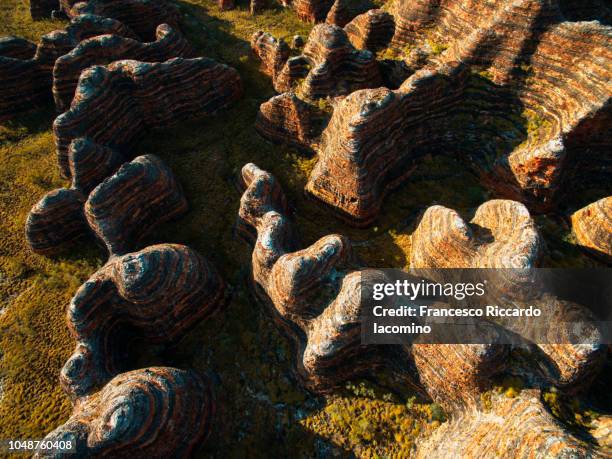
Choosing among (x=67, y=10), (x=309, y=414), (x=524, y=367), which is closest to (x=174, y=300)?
(x=309, y=414)

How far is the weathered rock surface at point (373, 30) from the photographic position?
22.2 m

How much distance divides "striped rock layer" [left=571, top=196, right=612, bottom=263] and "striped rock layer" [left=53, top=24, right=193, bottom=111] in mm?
26275

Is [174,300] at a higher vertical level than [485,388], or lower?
lower

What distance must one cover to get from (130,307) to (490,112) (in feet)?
61.8

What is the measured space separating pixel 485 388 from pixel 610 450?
3.27 meters

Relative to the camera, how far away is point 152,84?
22.4 m

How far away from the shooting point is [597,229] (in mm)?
15117

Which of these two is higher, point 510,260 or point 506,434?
point 510,260

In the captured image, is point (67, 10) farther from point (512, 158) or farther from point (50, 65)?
point (512, 158)

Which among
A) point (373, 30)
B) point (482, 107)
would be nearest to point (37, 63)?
point (373, 30)

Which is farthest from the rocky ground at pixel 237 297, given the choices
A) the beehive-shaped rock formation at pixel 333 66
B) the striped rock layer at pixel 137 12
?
the striped rock layer at pixel 137 12

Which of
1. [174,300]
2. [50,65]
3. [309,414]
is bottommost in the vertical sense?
[309,414]

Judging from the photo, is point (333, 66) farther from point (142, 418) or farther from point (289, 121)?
point (142, 418)

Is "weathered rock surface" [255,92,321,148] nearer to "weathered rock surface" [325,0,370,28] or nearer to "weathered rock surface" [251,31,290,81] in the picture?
"weathered rock surface" [251,31,290,81]
